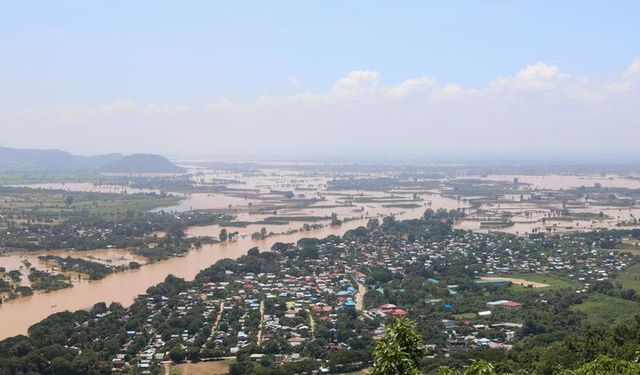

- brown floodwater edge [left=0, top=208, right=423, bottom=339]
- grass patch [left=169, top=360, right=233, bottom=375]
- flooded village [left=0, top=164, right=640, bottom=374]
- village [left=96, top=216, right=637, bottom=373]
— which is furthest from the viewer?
brown floodwater edge [left=0, top=208, right=423, bottom=339]

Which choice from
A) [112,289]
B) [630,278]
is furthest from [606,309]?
[112,289]

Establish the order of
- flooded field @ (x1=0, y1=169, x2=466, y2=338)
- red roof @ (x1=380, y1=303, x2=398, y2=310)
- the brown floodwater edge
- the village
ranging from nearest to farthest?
the village, the brown floodwater edge, red roof @ (x1=380, y1=303, x2=398, y2=310), flooded field @ (x1=0, y1=169, x2=466, y2=338)

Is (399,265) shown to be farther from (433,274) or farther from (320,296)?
(320,296)

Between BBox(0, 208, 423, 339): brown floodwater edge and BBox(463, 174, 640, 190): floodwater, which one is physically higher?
BBox(463, 174, 640, 190): floodwater

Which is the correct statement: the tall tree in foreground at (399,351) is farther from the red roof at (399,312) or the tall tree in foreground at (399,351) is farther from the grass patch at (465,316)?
the grass patch at (465,316)

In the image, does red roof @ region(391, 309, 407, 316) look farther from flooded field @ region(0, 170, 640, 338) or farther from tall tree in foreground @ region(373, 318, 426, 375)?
tall tree in foreground @ region(373, 318, 426, 375)

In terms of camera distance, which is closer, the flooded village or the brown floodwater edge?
the flooded village

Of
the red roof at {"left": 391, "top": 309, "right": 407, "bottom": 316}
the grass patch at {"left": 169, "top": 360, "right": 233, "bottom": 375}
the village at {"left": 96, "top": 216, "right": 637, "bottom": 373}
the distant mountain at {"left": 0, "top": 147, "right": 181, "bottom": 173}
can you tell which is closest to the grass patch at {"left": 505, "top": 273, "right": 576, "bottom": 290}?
the village at {"left": 96, "top": 216, "right": 637, "bottom": 373}

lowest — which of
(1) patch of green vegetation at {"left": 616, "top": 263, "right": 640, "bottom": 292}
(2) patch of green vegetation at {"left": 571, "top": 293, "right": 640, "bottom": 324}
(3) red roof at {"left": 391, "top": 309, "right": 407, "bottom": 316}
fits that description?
(3) red roof at {"left": 391, "top": 309, "right": 407, "bottom": 316}

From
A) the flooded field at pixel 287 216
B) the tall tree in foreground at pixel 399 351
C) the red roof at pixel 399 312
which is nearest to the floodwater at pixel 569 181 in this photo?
the flooded field at pixel 287 216
